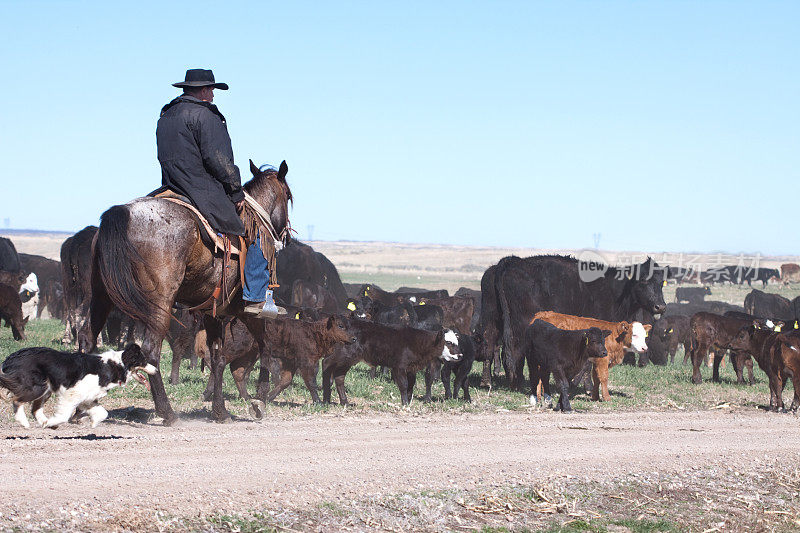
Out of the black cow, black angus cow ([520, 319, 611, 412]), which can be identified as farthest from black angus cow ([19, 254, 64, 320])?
black angus cow ([520, 319, 611, 412])

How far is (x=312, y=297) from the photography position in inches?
854

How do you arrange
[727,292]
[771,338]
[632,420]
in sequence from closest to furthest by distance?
[632,420] < [771,338] < [727,292]

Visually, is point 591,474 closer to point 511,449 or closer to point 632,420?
point 511,449

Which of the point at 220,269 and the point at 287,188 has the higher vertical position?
the point at 287,188

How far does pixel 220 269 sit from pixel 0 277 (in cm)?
1834

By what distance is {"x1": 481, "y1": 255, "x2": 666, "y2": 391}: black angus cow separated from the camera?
59.5ft

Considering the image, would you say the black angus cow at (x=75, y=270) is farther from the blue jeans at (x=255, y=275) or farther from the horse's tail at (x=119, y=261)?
the horse's tail at (x=119, y=261)

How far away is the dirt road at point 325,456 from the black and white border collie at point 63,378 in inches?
9.2

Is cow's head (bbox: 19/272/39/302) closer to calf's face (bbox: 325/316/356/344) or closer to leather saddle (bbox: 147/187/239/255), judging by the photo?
calf's face (bbox: 325/316/356/344)

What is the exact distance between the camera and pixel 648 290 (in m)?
18.6

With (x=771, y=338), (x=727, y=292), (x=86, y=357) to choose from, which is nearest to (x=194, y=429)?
(x=86, y=357)

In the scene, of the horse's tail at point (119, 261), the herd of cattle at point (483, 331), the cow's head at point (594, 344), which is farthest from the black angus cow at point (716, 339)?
the horse's tail at point (119, 261)

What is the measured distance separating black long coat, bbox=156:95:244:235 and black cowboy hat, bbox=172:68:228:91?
0.51 feet

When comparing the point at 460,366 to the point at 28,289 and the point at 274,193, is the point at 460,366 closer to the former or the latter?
→ the point at 274,193
